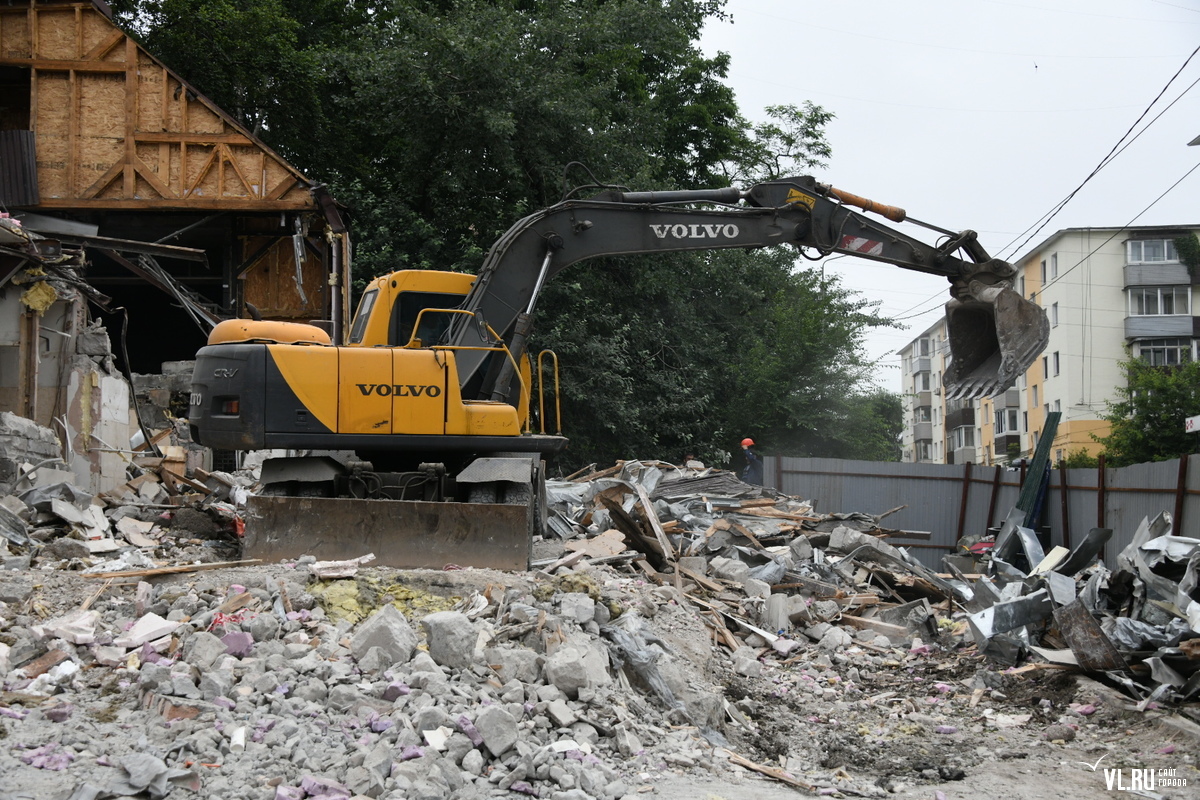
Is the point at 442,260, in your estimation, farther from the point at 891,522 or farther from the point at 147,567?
the point at 147,567

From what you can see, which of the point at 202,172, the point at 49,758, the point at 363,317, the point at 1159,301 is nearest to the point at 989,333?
the point at 363,317

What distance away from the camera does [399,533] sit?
818 cm

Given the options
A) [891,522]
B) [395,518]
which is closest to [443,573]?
[395,518]

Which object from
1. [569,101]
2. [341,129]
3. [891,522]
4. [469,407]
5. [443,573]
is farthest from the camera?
[341,129]

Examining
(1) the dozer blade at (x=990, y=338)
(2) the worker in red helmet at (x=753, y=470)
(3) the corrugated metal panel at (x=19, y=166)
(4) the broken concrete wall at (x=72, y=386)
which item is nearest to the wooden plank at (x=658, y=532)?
(1) the dozer blade at (x=990, y=338)

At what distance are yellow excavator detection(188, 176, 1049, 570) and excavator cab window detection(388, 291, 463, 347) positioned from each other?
0.6 inches

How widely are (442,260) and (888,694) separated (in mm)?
15390

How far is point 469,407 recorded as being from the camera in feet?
29.1

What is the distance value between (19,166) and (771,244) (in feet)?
42.6

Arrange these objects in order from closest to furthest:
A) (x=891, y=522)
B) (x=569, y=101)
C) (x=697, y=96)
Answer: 1. (x=891, y=522)
2. (x=569, y=101)
3. (x=697, y=96)

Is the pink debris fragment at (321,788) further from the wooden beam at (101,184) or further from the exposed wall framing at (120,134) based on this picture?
the wooden beam at (101,184)

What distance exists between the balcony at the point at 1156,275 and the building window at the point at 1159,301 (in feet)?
0.85

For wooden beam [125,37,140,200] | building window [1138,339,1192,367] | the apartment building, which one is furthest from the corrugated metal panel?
building window [1138,339,1192,367]

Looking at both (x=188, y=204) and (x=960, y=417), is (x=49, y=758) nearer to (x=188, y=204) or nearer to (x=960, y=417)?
(x=188, y=204)
